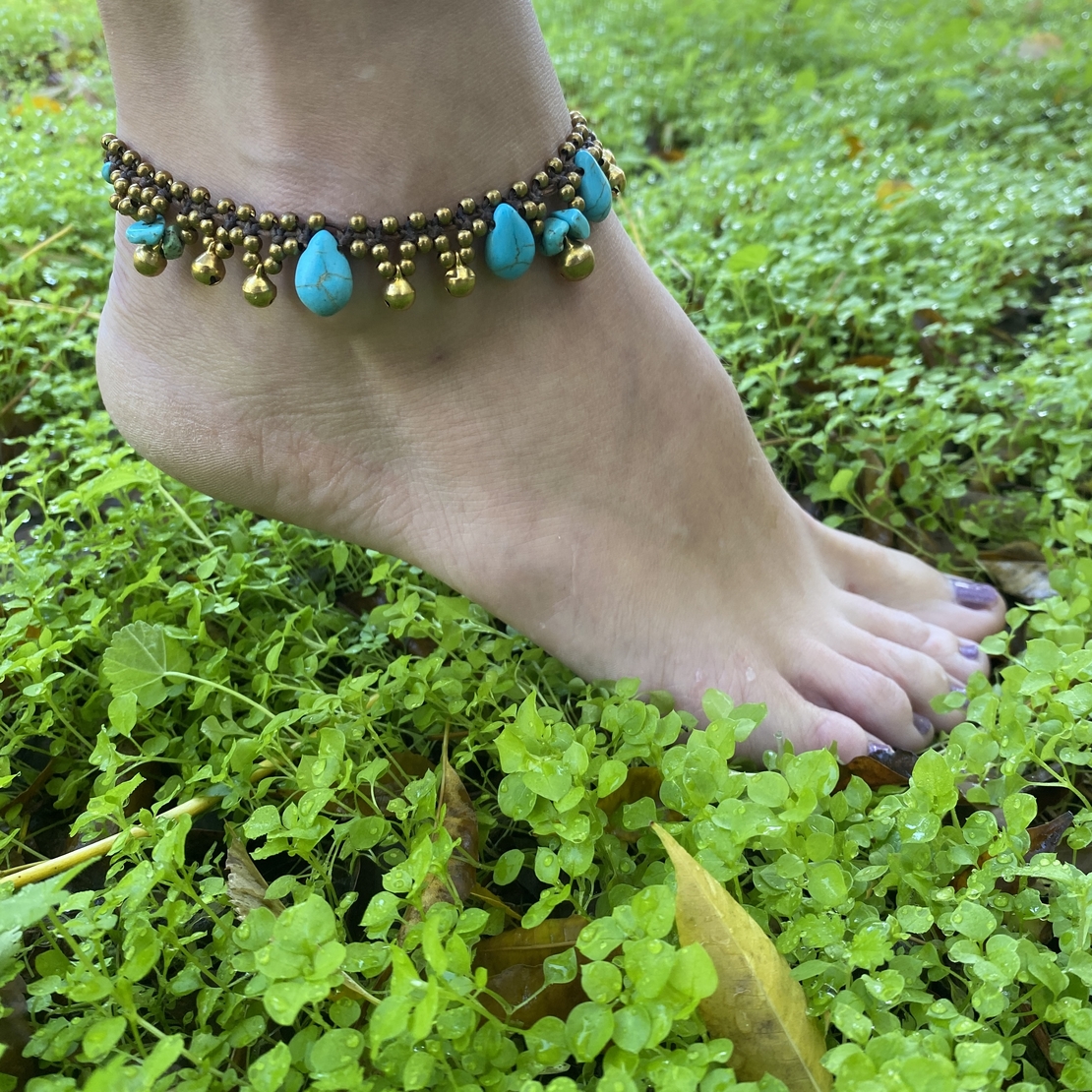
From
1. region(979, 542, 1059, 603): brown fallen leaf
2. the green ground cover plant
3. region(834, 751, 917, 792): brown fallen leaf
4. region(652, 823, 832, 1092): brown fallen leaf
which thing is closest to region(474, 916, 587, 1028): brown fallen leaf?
the green ground cover plant

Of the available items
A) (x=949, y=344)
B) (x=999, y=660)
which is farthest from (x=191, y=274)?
(x=949, y=344)

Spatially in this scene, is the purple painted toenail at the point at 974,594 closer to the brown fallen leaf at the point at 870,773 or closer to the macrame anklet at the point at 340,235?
the brown fallen leaf at the point at 870,773

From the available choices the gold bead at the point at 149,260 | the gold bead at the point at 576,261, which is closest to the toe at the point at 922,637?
the gold bead at the point at 576,261

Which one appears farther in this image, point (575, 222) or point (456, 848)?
point (575, 222)

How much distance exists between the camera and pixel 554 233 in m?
1.05

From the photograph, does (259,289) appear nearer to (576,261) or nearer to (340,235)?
(340,235)

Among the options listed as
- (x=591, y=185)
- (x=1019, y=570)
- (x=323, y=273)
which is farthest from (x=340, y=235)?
(x=1019, y=570)

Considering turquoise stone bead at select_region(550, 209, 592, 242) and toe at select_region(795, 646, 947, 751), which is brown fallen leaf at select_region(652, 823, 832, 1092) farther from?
turquoise stone bead at select_region(550, 209, 592, 242)

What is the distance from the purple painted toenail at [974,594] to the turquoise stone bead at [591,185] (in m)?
0.80

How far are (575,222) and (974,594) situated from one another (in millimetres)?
834

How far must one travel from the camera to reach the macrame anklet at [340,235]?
980mm

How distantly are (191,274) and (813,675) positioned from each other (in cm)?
95

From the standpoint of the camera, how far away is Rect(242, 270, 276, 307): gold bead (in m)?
0.99

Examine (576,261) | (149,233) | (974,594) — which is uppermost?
(149,233)
